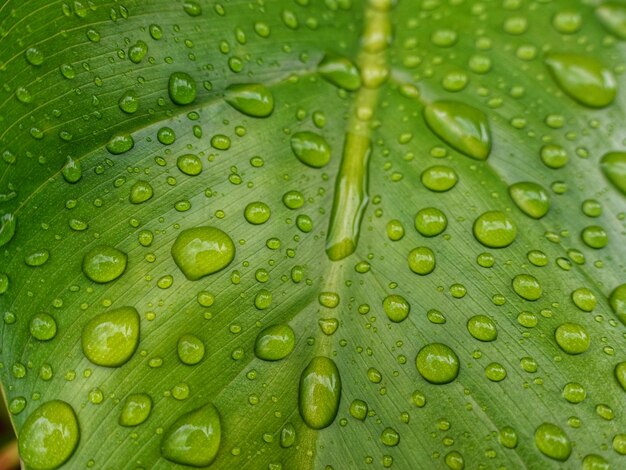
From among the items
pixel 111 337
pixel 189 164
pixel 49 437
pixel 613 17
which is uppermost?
pixel 613 17

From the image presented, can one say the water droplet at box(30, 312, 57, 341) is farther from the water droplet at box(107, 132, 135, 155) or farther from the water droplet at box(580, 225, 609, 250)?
the water droplet at box(580, 225, 609, 250)

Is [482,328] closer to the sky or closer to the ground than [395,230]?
closer to the ground

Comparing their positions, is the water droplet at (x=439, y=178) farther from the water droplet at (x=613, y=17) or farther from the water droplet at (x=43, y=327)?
the water droplet at (x=43, y=327)

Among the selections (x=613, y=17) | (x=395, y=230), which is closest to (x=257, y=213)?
→ (x=395, y=230)

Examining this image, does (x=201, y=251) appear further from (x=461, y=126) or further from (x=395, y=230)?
(x=461, y=126)

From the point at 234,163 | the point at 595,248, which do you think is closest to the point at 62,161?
the point at 234,163

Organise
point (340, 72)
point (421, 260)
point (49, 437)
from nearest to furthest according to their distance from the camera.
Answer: point (49, 437), point (421, 260), point (340, 72)

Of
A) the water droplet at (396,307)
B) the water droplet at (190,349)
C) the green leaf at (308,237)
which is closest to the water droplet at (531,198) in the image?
the green leaf at (308,237)
